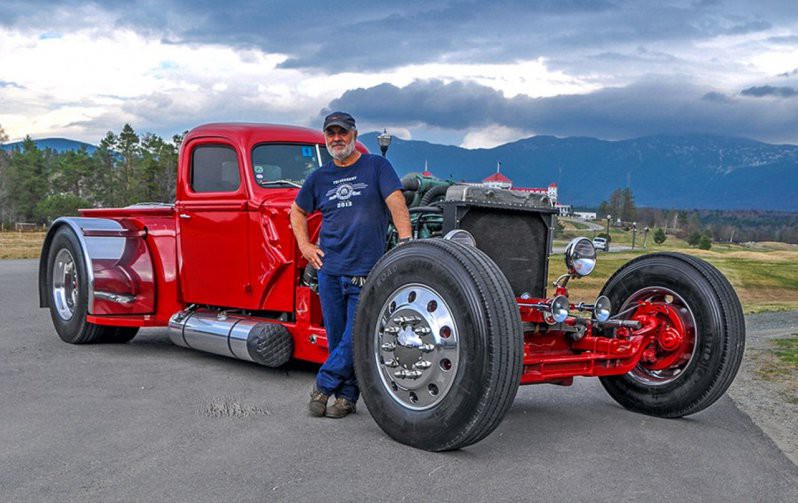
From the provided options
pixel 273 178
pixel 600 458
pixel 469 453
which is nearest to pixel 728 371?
pixel 600 458

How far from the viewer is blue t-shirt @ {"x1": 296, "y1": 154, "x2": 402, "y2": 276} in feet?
17.0

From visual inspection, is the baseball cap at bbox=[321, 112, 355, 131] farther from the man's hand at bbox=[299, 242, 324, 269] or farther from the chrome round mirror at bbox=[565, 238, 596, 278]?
the chrome round mirror at bbox=[565, 238, 596, 278]

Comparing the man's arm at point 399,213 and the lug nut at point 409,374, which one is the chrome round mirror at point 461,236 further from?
the lug nut at point 409,374

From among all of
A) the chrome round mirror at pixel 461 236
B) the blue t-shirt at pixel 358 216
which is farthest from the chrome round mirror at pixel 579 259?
the blue t-shirt at pixel 358 216

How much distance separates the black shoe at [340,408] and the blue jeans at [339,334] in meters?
0.04

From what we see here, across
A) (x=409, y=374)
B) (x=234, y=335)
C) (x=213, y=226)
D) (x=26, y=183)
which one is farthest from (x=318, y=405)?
(x=26, y=183)

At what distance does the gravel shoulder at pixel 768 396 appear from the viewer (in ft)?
16.8

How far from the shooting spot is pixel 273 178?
22.7 ft

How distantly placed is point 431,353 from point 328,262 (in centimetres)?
127

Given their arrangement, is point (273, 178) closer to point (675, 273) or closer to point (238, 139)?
point (238, 139)

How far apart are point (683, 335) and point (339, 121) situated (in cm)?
278

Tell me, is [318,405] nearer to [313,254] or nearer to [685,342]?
[313,254]

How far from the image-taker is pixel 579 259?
17.8ft

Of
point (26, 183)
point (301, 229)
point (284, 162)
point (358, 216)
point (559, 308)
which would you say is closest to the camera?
point (559, 308)
